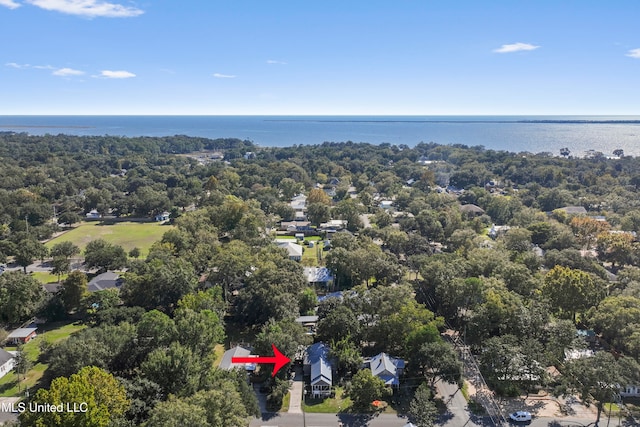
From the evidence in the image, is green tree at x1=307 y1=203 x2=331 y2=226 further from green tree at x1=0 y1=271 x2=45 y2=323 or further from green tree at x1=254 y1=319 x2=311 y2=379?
green tree at x1=0 y1=271 x2=45 y2=323

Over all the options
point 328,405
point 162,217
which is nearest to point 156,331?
point 328,405

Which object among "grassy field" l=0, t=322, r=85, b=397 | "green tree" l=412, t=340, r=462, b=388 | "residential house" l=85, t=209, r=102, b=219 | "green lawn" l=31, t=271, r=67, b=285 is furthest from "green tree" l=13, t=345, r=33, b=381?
"residential house" l=85, t=209, r=102, b=219

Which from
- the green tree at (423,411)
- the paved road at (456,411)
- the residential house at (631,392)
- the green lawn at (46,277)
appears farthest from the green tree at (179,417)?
the green lawn at (46,277)

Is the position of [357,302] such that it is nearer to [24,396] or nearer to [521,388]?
[521,388]

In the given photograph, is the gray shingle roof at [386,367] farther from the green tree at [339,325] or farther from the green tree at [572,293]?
the green tree at [572,293]

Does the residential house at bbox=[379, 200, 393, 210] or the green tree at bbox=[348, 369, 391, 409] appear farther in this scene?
the residential house at bbox=[379, 200, 393, 210]

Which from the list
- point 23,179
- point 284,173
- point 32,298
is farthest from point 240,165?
point 32,298

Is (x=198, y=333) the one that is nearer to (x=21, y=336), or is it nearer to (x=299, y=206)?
(x=21, y=336)
